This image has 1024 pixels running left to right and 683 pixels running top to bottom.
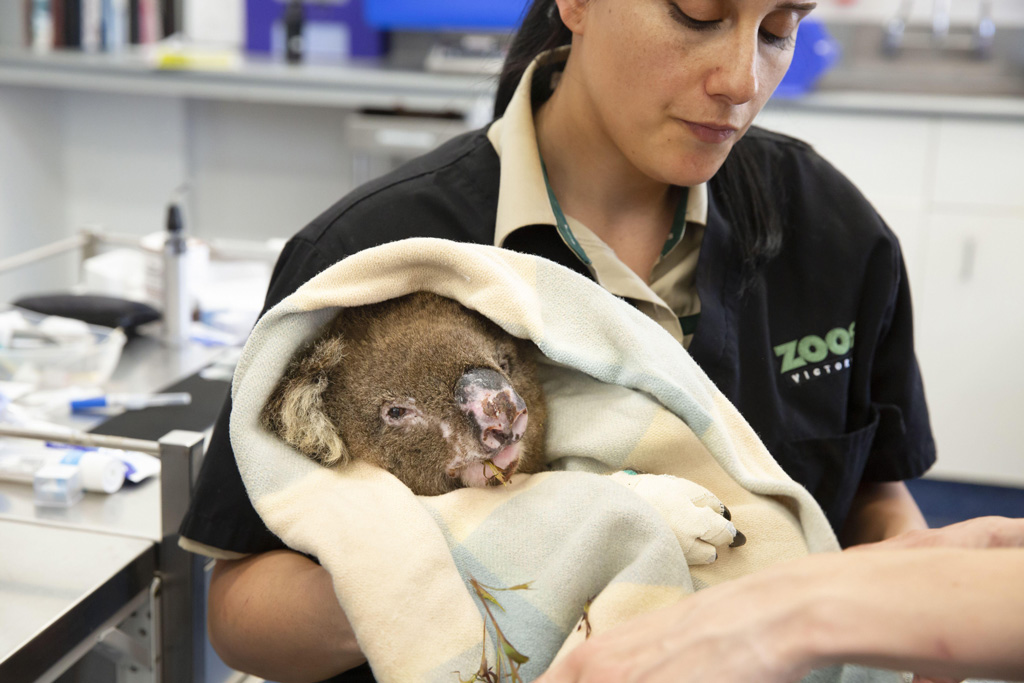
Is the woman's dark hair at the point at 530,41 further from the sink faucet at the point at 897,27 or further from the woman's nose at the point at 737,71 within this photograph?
the sink faucet at the point at 897,27

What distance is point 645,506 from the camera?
2.31 feet

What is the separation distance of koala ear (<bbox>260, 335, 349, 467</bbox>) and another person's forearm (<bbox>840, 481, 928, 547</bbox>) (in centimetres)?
67

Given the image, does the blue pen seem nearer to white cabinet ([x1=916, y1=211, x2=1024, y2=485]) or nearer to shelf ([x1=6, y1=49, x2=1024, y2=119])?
shelf ([x1=6, y1=49, x2=1024, y2=119])

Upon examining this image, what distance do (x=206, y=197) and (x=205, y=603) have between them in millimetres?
3270

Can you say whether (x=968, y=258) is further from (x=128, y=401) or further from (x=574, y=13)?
(x=128, y=401)

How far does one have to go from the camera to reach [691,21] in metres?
0.87

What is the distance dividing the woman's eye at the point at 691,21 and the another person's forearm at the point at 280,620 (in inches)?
22.7

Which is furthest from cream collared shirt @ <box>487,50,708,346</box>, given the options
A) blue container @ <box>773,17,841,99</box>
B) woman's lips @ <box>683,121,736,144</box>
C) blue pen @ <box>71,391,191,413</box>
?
blue container @ <box>773,17,841,99</box>

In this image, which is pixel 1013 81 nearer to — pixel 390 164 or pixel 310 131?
pixel 390 164

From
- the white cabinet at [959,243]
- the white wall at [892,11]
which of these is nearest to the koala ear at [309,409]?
the white cabinet at [959,243]

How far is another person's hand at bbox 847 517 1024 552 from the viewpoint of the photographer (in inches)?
26.9

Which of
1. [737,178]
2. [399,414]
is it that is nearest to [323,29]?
[737,178]

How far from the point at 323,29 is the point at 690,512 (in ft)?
11.6

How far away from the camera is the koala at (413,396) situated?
0.74 meters
